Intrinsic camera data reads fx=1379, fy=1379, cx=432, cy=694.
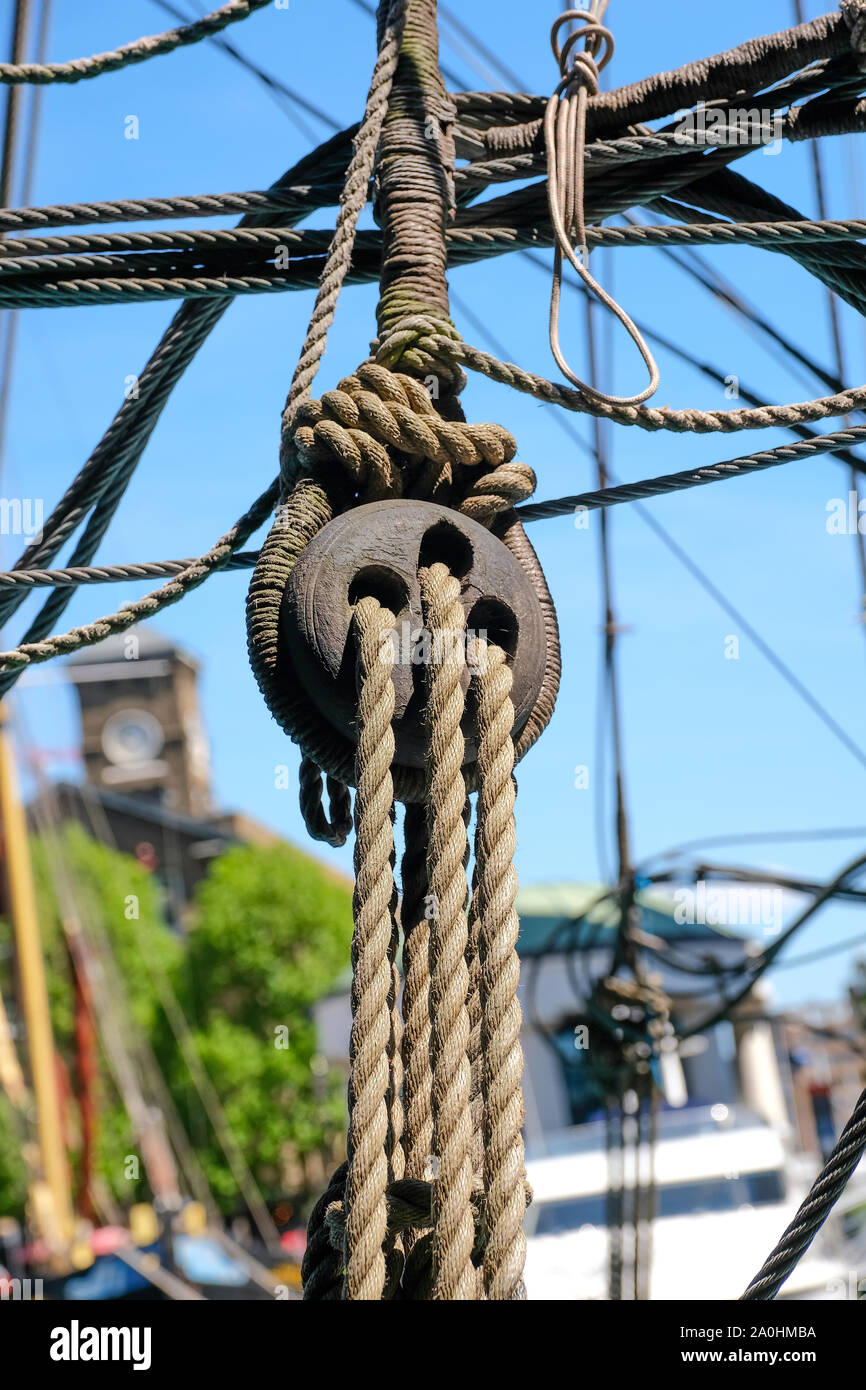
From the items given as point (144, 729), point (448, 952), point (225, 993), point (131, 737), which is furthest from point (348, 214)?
point (131, 737)

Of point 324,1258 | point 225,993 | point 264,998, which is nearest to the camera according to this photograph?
point 324,1258

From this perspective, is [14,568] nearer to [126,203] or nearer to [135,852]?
[126,203]

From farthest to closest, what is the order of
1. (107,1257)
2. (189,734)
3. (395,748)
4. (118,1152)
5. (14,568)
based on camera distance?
(189,734) < (118,1152) < (107,1257) < (14,568) < (395,748)

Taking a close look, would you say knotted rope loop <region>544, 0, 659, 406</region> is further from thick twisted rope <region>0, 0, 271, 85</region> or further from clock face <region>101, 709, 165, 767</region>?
clock face <region>101, 709, 165, 767</region>

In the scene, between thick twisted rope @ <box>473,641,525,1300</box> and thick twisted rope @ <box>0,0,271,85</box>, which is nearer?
thick twisted rope @ <box>473,641,525,1300</box>

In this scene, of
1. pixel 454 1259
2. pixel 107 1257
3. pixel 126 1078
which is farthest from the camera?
pixel 126 1078

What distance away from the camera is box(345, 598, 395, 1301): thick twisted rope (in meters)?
1.22

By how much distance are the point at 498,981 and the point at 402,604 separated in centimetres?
41

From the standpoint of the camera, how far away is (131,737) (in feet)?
135

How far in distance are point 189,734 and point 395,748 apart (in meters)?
39.8

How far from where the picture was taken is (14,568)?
2104mm

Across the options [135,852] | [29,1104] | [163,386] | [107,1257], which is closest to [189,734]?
[135,852]

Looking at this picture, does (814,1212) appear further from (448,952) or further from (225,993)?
(225,993)

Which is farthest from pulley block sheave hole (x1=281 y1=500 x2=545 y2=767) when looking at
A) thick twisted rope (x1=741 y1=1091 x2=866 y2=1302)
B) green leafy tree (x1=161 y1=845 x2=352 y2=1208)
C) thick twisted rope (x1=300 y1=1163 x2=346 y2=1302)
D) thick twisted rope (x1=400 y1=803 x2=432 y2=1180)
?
green leafy tree (x1=161 y1=845 x2=352 y2=1208)
